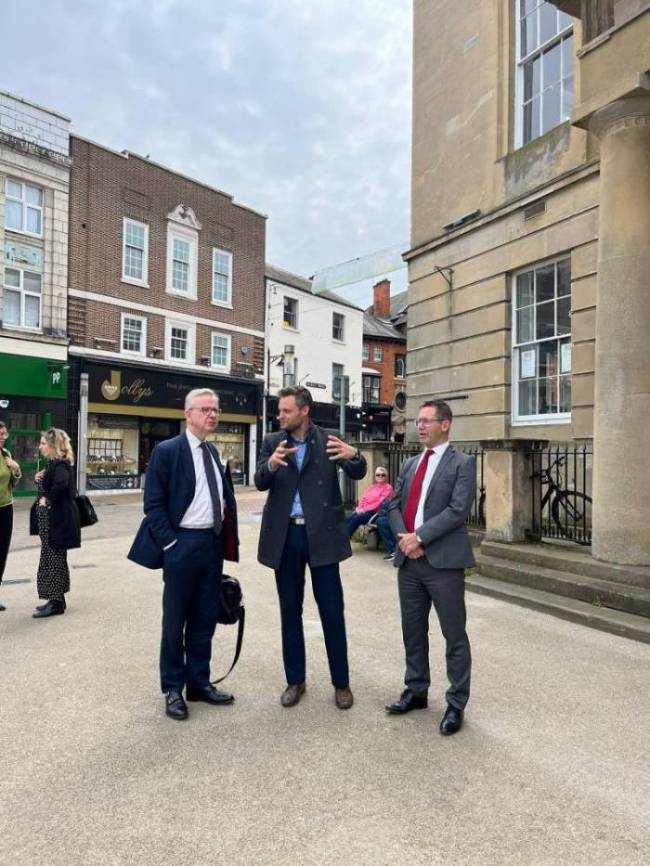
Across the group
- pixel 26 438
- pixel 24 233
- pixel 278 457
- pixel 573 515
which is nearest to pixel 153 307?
pixel 24 233

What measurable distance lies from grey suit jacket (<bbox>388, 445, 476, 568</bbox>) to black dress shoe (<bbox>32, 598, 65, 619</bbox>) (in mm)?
3938

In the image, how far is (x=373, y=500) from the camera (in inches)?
392

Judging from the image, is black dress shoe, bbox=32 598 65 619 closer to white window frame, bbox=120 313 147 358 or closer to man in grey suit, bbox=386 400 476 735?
man in grey suit, bbox=386 400 476 735

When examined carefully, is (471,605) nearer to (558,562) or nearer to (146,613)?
(558,562)

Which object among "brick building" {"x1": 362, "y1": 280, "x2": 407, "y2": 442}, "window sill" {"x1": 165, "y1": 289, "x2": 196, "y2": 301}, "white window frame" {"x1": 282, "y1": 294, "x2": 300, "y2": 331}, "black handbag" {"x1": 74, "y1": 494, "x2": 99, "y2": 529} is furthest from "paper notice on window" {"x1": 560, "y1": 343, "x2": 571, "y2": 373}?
"brick building" {"x1": 362, "y1": 280, "x2": 407, "y2": 442}

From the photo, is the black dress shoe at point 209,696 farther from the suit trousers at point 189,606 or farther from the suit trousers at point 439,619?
the suit trousers at point 439,619

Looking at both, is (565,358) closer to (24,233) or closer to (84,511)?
(84,511)

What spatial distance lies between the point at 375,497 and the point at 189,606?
625cm

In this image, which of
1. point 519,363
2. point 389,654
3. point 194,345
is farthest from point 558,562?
point 194,345

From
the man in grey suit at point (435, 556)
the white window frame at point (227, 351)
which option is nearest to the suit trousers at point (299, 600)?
the man in grey suit at point (435, 556)

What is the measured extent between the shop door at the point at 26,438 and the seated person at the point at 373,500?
14.3 metres

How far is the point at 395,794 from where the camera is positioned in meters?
2.82

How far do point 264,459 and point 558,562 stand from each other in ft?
14.5

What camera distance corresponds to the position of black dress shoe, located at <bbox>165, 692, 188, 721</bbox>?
11.9 ft
